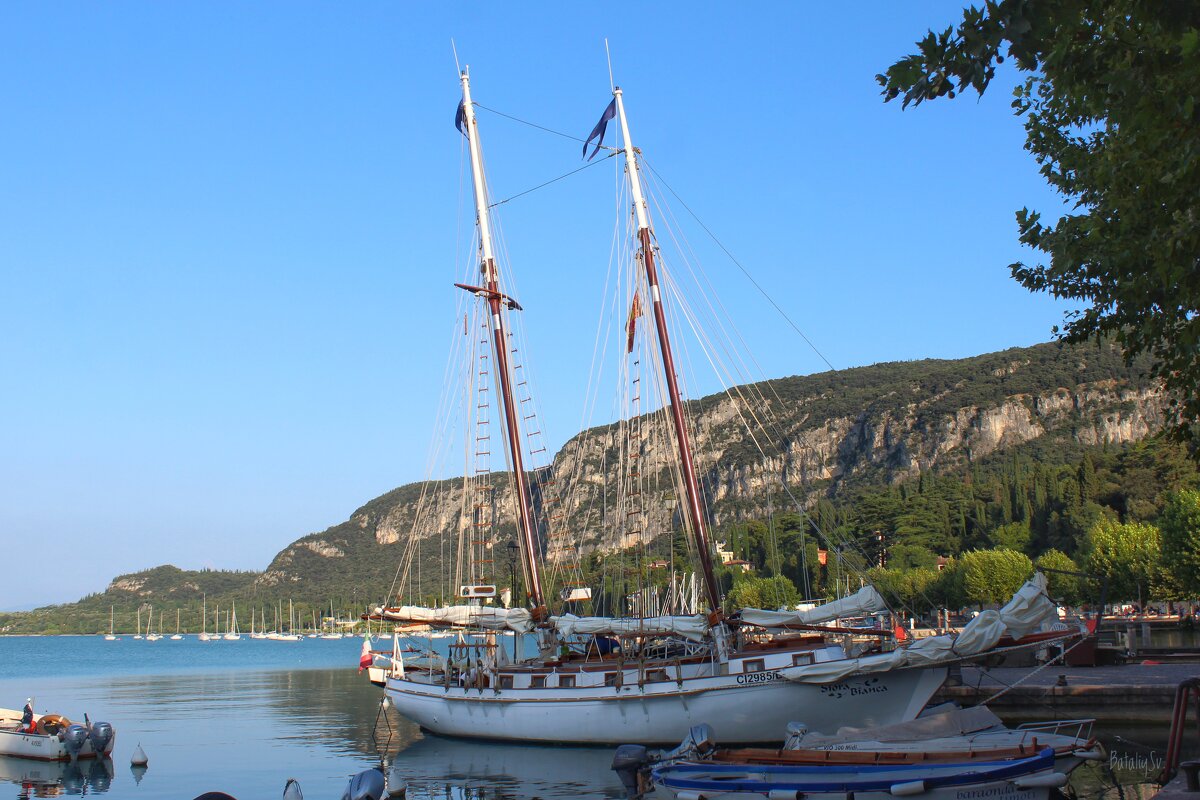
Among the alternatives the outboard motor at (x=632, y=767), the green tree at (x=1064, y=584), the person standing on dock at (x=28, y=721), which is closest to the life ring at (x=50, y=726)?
the person standing on dock at (x=28, y=721)

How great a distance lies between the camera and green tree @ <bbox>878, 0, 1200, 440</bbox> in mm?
9414

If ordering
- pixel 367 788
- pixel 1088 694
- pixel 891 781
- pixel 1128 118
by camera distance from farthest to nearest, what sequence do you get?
pixel 1088 694
pixel 367 788
pixel 891 781
pixel 1128 118

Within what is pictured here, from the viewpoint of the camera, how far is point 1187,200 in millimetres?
12430

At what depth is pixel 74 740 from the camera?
3644 centimetres

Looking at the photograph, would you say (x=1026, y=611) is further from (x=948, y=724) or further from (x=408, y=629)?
(x=408, y=629)

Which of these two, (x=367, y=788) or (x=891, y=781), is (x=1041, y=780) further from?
(x=367, y=788)

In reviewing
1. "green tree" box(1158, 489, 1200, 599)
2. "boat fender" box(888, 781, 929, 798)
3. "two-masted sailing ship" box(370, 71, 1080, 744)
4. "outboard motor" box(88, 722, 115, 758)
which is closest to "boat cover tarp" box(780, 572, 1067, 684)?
"two-masted sailing ship" box(370, 71, 1080, 744)

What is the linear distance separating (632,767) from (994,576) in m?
88.4

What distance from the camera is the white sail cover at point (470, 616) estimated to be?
42.3m

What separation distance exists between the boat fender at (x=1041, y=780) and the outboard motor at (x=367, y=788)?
1256 cm

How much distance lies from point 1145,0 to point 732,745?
88.8ft

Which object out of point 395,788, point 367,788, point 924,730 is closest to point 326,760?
point 395,788

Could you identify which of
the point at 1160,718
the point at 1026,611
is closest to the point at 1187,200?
the point at 1026,611

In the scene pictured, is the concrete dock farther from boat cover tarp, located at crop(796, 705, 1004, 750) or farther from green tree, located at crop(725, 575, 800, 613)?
green tree, located at crop(725, 575, 800, 613)
